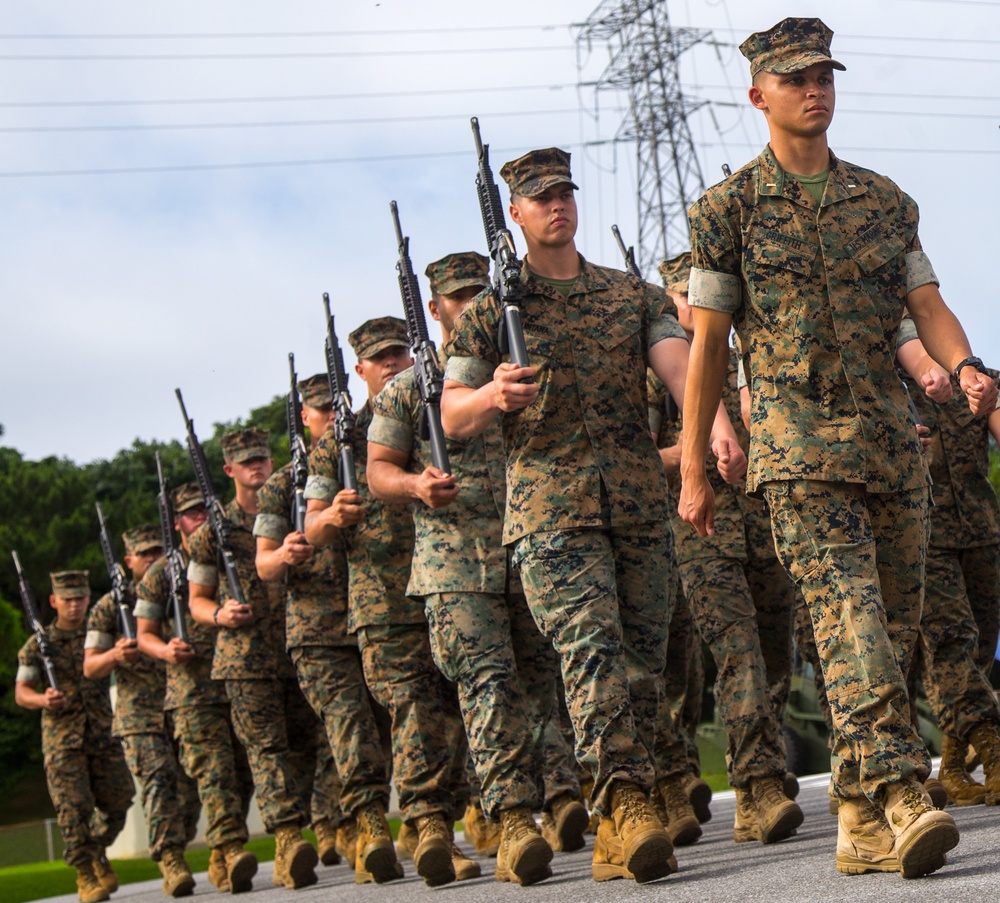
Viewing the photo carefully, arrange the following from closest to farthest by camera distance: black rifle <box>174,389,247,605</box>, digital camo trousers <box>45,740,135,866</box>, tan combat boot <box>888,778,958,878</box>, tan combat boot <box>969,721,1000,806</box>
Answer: tan combat boot <box>888,778,958,878</box>, tan combat boot <box>969,721,1000,806</box>, black rifle <box>174,389,247,605</box>, digital camo trousers <box>45,740,135,866</box>

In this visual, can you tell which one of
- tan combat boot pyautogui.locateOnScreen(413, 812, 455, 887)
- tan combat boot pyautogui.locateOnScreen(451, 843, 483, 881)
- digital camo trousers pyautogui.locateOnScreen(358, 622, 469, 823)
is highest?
digital camo trousers pyautogui.locateOnScreen(358, 622, 469, 823)

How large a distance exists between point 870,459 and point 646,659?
1.77 metres

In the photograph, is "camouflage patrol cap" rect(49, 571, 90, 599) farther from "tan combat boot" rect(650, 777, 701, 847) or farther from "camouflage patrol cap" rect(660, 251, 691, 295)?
"tan combat boot" rect(650, 777, 701, 847)

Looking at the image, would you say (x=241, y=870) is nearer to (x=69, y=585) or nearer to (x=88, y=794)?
(x=88, y=794)

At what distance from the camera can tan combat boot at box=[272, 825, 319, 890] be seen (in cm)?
1013

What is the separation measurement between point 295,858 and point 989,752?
4151 millimetres

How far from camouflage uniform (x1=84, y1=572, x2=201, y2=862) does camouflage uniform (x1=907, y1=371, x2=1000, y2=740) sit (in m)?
5.82

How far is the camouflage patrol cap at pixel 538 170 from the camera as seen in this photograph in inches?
287

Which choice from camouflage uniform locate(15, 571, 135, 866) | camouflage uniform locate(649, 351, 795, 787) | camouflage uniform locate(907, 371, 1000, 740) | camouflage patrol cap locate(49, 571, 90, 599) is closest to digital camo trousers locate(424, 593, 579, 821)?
camouflage uniform locate(649, 351, 795, 787)

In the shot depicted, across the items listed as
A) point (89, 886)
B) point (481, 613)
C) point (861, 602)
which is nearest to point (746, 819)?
point (481, 613)

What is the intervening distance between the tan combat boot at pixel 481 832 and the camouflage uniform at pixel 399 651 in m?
0.58

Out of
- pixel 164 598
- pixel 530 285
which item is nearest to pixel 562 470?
pixel 530 285

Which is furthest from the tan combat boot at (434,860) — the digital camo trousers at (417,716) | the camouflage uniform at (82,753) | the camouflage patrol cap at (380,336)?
the camouflage uniform at (82,753)

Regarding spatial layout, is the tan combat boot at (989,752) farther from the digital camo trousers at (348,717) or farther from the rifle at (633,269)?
the digital camo trousers at (348,717)
